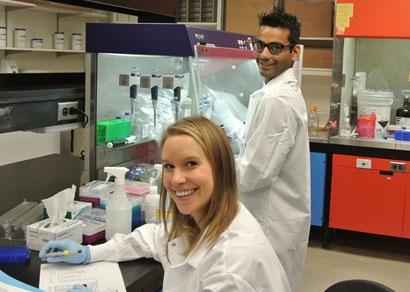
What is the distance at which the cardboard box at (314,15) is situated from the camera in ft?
13.8

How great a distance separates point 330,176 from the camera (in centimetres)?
384

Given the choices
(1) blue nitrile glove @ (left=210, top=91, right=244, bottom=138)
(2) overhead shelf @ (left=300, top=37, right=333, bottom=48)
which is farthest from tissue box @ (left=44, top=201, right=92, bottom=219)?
(2) overhead shelf @ (left=300, top=37, right=333, bottom=48)

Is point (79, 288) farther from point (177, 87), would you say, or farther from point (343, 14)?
point (343, 14)

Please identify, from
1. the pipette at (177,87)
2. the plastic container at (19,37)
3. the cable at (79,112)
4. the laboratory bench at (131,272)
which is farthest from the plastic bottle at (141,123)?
the plastic container at (19,37)

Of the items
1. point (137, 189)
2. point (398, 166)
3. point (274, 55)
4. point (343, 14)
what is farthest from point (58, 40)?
point (398, 166)

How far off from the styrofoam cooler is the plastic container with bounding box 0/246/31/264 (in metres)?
3.03

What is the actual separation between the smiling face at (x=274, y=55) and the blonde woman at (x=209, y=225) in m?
1.03

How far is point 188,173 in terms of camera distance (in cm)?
124

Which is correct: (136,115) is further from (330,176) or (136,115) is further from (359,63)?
(359,63)

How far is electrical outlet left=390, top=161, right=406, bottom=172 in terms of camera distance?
361 centimetres

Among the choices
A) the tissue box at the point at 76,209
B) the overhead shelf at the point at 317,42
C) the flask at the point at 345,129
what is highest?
the overhead shelf at the point at 317,42

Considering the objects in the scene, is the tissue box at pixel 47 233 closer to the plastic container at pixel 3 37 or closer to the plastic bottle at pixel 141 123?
the plastic bottle at pixel 141 123

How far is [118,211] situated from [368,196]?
8.37ft

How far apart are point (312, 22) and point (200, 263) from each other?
3.42m
